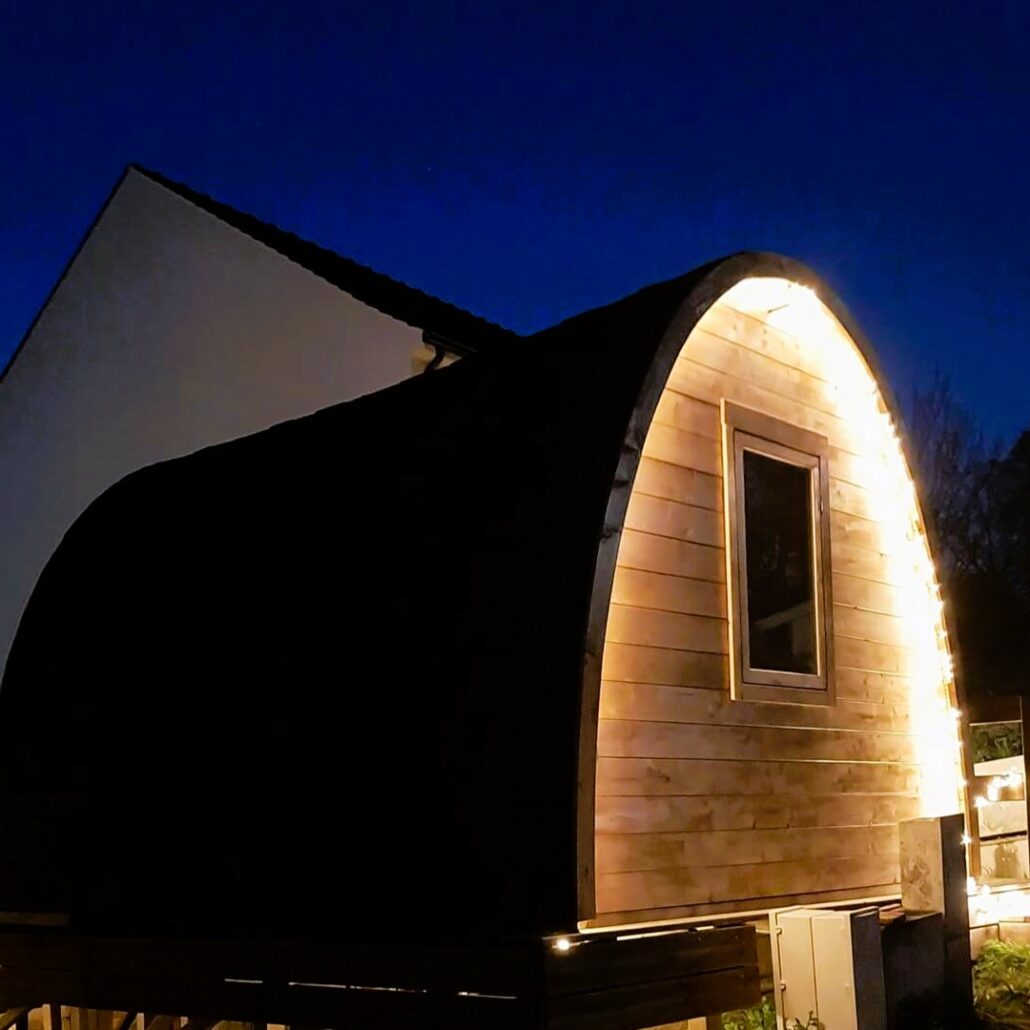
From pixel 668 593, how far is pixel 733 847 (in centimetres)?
133

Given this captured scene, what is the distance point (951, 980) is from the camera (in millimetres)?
7797

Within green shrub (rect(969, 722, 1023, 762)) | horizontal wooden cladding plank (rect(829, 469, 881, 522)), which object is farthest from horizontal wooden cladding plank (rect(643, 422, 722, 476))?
green shrub (rect(969, 722, 1023, 762))

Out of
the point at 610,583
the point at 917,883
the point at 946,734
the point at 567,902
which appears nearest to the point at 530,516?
the point at 610,583

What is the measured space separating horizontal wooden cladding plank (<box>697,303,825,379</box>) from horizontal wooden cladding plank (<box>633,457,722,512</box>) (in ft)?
2.55

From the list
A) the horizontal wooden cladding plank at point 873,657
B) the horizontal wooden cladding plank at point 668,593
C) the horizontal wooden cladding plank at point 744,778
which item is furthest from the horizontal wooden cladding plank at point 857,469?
the horizontal wooden cladding plank at point 744,778

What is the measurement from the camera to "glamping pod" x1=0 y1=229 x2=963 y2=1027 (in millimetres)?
6066

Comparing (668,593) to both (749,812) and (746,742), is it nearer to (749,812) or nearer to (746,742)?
(746,742)

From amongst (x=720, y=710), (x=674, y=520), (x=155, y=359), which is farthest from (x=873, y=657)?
(x=155, y=359)

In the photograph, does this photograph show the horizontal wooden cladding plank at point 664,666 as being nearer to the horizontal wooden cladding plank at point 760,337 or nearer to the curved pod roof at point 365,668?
the curved pod roof at point 365,668

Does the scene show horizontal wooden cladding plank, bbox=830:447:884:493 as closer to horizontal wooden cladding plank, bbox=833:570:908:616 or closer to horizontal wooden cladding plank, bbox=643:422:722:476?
horizontal wooden cladding plank, bbox=833:570:908:616

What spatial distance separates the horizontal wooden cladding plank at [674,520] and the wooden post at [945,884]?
6.90ft

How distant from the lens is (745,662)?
7.52m

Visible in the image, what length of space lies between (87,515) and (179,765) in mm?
2768

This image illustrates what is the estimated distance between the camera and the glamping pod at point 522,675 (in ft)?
19.9
